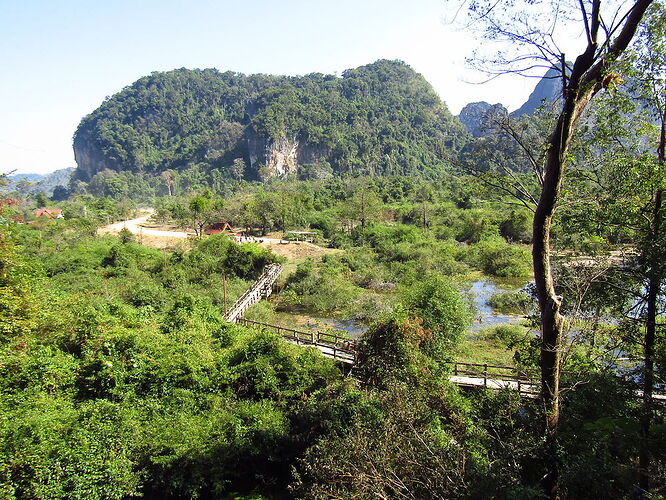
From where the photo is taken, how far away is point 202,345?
44.2ft

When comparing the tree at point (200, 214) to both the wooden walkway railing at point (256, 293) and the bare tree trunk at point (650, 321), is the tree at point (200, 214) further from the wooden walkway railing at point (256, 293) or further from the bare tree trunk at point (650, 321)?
the bare tree trunk at point (650, 321)

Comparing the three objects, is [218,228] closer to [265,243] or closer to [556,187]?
[265,243]

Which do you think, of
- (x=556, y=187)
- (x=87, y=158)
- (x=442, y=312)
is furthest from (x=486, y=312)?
(x=87, y=158)

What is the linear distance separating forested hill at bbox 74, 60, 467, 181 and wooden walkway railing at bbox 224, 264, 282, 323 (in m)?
79.5

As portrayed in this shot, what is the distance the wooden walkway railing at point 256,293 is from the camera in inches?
862

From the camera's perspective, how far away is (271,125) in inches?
4486

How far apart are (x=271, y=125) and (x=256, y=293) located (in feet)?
319

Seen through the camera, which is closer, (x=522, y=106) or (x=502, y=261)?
(x=502, y=261)

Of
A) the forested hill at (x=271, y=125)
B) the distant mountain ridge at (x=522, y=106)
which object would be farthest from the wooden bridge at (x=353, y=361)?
the forested hill at (x=271, y=125)

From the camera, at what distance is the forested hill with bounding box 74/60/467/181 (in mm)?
117875

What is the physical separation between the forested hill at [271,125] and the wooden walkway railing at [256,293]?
79.5 meters

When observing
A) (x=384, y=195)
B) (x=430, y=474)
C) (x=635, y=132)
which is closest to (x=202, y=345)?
(x=430, y=474)

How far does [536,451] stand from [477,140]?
4419 mm

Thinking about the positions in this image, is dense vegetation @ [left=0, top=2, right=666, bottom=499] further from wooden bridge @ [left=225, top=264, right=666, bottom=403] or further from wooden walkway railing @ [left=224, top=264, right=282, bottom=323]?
wooden walkway railing @ [left=224, top=264, right=282, bottom=323]
